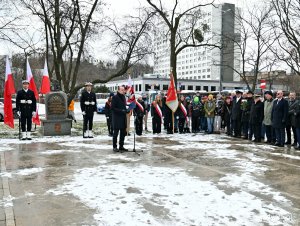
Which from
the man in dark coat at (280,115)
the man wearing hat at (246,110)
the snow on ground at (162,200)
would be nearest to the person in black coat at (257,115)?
the man wearing hat at (246,110)

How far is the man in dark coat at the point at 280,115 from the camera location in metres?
12.0

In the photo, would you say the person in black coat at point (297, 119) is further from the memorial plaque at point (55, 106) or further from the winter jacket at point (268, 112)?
the memorial plaque at point (55, 106)

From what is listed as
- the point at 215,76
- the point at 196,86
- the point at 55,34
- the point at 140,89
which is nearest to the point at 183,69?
the point at 215,76

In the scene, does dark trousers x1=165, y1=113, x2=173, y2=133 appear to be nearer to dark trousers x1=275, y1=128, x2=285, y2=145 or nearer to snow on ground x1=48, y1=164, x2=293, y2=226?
dark trousers x1=275, y1=128, x2=285, y2=145

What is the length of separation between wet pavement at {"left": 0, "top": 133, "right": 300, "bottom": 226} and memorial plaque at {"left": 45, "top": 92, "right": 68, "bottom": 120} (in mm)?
3302

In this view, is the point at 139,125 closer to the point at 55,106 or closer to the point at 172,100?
the point at 172,100

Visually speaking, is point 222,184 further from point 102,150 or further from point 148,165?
point 102,150

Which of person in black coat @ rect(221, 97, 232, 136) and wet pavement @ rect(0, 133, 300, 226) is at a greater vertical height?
person in black coat @ rect(221, 97, 232, 136)

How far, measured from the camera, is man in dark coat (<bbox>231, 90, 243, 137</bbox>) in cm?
1426

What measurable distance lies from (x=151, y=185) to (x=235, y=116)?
27.2ft

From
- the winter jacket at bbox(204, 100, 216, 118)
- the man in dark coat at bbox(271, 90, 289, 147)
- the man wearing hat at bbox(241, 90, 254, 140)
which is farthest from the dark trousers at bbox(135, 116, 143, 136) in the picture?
the man in dark coat at bbox(271, 90, 289, 147)

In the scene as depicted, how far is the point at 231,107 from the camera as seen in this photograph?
14.9 metres

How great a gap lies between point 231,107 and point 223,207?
31.8 feet

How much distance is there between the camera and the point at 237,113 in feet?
46.9
